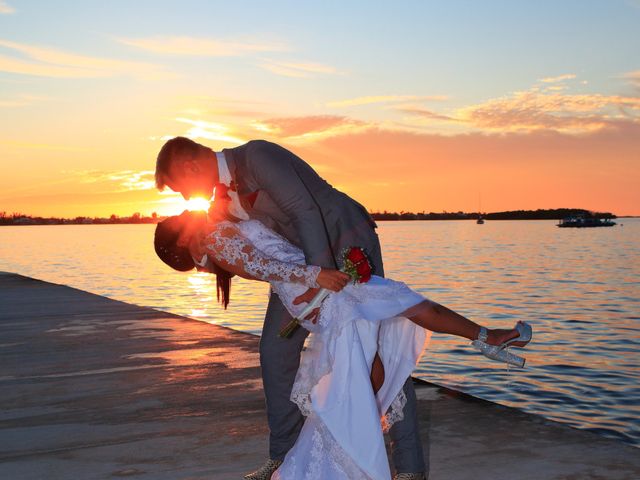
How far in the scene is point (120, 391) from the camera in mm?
6699

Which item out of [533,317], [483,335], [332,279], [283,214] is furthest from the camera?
[533,317]

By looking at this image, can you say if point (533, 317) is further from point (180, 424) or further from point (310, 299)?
point (310, 299)

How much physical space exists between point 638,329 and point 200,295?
52.6 feet

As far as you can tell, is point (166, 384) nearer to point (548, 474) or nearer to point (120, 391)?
point (120, 391)

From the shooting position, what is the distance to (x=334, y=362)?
12.2 ft

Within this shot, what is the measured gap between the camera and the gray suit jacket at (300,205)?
12.2 feet

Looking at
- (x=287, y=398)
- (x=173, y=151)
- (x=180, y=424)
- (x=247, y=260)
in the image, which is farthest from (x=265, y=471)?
(x=173, y=151)

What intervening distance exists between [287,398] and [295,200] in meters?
1.20

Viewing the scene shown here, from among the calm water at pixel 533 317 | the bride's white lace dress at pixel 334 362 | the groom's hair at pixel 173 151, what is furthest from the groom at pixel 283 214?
the calm water at pixel 533 317

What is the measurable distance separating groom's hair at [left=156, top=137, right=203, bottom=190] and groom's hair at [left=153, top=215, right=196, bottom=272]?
1.02 feet

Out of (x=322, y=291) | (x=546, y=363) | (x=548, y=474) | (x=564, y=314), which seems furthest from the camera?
(x=564, y=314)

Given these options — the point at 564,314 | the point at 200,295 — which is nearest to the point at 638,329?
the point at 564,314

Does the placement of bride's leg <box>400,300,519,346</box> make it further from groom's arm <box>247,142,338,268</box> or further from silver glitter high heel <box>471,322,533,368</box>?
groom's arm <box>247,142,338,268</box>

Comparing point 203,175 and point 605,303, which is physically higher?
point 203,175
